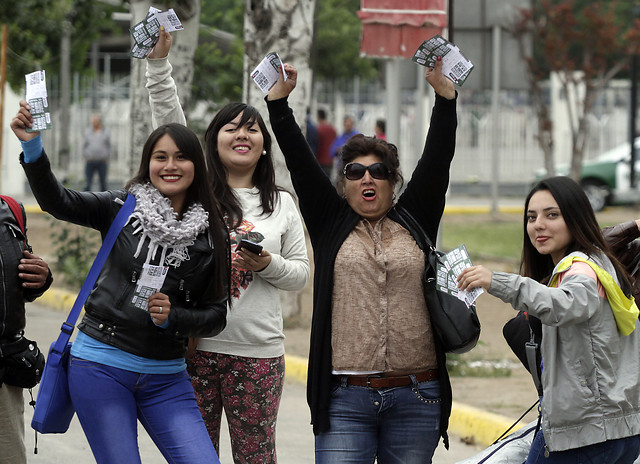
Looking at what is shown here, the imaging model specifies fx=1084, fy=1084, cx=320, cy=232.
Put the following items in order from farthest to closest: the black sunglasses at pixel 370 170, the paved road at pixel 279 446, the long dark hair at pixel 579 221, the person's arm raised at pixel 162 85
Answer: the paved road at pixel 279 446 < the person's arm raised at pixel 162 85 < the black sunglasses at pixel 370 170 < the long dark hair at pixel 579 221

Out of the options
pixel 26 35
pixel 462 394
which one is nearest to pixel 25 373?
pixel 462 394

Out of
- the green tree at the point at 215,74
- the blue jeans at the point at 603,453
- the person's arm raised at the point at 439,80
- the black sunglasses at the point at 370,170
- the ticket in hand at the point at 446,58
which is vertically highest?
the green tree at the point at 215,74

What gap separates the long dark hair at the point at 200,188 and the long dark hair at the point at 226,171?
301mm

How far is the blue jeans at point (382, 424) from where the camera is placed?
3928 mm

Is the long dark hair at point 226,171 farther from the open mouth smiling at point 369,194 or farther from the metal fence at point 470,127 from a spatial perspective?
the metal fence at point 470,127

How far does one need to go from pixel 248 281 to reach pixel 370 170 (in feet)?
2.54

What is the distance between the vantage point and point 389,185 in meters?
4.11

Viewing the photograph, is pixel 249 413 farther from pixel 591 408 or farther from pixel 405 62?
pixel 405 62

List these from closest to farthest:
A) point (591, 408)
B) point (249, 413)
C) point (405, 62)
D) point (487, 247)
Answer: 1. point (591, 408)
2. point (249, 413)
3. point (405, 62)
4. point (487, 247)

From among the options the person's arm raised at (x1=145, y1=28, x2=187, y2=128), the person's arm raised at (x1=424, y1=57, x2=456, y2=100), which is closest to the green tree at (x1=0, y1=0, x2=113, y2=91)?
the person's arm raised at (x1=145, y1=28, x2=187, y2=128)

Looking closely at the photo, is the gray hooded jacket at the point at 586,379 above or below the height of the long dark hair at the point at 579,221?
below

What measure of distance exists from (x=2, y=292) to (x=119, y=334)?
0.53 metres

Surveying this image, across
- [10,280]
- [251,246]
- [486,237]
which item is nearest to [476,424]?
[251,246]

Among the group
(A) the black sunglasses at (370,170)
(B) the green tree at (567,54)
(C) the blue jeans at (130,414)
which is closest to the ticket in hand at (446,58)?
(A) the black sunglasses at (370,170)
